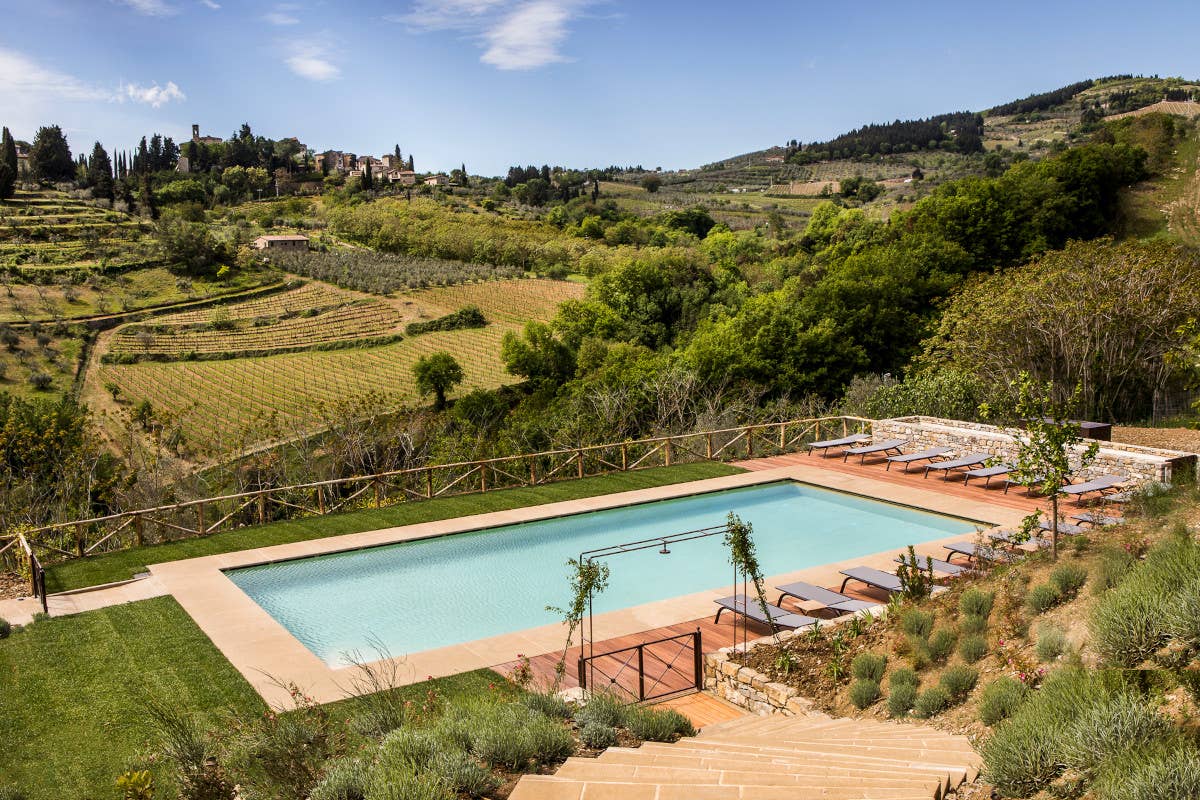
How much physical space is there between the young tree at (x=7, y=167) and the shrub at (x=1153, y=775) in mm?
94125

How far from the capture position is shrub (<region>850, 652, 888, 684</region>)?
21.2ft

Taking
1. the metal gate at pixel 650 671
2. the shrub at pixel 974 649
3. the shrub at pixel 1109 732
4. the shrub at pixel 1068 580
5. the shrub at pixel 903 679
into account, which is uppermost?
the shrub at pixel 1109 732

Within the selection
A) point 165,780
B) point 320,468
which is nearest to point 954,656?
point 165,780

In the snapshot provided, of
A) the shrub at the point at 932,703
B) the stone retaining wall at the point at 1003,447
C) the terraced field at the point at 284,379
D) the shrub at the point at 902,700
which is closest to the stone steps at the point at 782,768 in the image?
the shrub at the point at 932,703

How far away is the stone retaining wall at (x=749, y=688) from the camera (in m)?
6.54

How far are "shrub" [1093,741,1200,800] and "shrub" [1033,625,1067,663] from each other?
2.22m

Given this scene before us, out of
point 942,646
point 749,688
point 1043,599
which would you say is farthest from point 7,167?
point 1043,599

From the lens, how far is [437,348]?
53.9 metres

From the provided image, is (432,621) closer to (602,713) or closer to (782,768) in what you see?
(602,713)

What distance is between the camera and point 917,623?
22.8 feet

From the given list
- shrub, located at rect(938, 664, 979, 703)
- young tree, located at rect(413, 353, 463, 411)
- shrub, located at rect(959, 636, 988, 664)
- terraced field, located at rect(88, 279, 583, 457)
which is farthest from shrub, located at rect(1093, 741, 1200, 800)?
young tree, located at rect(413, 353, 463, 411)

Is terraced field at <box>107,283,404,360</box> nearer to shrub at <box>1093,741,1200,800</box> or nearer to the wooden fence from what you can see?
the wooden fence

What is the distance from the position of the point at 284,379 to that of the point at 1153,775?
4745cm

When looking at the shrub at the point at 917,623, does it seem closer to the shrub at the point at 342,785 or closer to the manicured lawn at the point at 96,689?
the shrub at the point at 342,785
